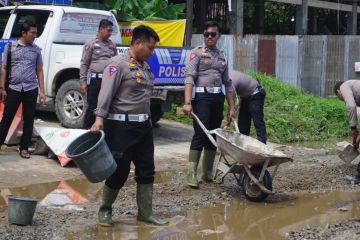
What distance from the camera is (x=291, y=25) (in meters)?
32.6

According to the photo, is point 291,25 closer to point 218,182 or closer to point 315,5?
point 315,5

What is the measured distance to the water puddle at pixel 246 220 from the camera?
5.52 metres

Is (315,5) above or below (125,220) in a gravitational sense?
above

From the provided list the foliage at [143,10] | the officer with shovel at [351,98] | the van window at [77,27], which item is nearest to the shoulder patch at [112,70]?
the officer with shovel at [351,98]

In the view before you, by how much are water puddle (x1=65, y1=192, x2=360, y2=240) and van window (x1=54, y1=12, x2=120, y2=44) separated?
502 cm

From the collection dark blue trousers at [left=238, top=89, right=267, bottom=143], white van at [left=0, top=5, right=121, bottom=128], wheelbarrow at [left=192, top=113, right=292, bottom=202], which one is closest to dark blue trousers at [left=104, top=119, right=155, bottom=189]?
wheelbarrow at [left=192, top=113, right=292, bottom=202]

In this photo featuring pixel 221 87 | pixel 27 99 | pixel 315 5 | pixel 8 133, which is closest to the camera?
pixel 221 87

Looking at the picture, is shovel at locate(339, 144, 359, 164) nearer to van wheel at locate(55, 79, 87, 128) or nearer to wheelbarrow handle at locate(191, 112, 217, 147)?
wheelbarrow handle at locate(191, 112, 217, 147)

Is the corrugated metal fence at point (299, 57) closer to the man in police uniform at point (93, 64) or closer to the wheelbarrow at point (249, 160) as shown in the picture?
the man in police uniform at point (93, 64)

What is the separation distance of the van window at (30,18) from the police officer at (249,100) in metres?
4.09

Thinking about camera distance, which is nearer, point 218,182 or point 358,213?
point 358,213

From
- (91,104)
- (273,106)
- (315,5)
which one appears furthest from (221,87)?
(315,5)

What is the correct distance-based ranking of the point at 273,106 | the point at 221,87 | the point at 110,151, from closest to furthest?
the point at 110,151 → the point at 221,87 → the point at 273,106

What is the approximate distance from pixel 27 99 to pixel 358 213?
4.51 metres
